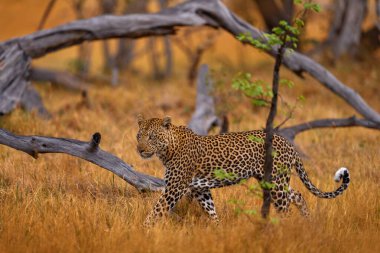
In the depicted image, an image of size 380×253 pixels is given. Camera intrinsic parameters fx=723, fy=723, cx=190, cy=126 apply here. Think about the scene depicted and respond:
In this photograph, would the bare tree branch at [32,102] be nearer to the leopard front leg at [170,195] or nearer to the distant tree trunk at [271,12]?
the leopard front leg at [170,195]

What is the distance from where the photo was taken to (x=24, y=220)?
6.30 m

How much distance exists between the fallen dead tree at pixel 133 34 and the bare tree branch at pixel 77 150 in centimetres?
341

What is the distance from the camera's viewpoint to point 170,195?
669cm

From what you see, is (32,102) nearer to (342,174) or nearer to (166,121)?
(166,121)

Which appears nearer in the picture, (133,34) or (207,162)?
→ (207,162)

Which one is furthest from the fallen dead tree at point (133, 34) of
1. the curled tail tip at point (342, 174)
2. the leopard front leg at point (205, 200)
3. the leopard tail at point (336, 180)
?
the leopard front leg at point (205, 200)

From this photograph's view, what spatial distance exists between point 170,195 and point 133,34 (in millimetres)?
4953

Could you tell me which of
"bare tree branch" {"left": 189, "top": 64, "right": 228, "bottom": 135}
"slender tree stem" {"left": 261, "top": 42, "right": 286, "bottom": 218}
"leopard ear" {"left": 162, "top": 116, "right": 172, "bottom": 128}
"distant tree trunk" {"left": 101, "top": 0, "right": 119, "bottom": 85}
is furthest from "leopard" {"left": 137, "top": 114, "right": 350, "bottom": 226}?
"distant tree trunk" {"left": 101, "top": 0, "right": 119, "bottom": 85}

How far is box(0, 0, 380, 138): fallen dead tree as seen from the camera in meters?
10.8

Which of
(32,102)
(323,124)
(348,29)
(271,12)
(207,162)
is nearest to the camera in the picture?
(207,162)

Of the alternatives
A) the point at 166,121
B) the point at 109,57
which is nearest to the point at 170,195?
the point at 166,121

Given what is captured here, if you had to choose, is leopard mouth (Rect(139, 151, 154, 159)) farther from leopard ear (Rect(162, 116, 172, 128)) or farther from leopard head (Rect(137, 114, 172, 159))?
leopard ear (Rect(162, 116, 172, 128))

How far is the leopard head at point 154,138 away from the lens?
682cm

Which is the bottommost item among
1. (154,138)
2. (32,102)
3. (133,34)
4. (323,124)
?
(154,138)
